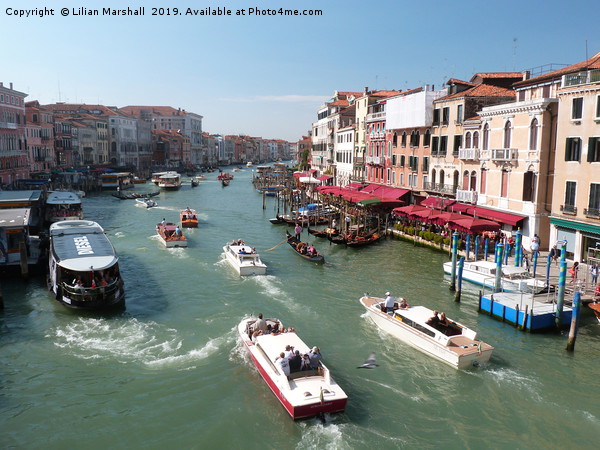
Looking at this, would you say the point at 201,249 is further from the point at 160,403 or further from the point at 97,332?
the point at 160,403

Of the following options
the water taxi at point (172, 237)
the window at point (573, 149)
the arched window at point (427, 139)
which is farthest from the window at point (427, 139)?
the water taxi at point (172, 237)

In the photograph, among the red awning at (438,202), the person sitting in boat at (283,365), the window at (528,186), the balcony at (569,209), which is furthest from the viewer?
the red awning at (438,202)

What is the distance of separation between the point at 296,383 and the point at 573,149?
19.1m

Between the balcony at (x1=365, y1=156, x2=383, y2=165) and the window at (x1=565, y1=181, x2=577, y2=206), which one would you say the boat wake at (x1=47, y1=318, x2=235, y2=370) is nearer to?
the window at (x1=565, y1=181, x2=577, y2=206)

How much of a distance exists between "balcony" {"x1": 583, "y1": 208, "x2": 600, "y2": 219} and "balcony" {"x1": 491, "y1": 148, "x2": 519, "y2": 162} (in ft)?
19.3

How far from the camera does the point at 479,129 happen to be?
3391cm

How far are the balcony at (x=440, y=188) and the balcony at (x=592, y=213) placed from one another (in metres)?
13.2

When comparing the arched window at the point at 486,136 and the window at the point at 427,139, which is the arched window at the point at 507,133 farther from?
the window at the point at 427,139

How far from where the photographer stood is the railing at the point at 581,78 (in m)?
23.3

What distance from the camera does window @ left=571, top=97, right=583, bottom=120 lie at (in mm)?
24328

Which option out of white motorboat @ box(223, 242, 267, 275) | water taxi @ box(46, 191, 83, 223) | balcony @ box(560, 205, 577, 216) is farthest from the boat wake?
water taxi @ box(46, 191, 83, 223)

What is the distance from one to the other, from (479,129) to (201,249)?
770 inches

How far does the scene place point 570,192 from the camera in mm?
25312

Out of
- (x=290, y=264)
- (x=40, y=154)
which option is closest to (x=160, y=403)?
(x=290, y=264)
